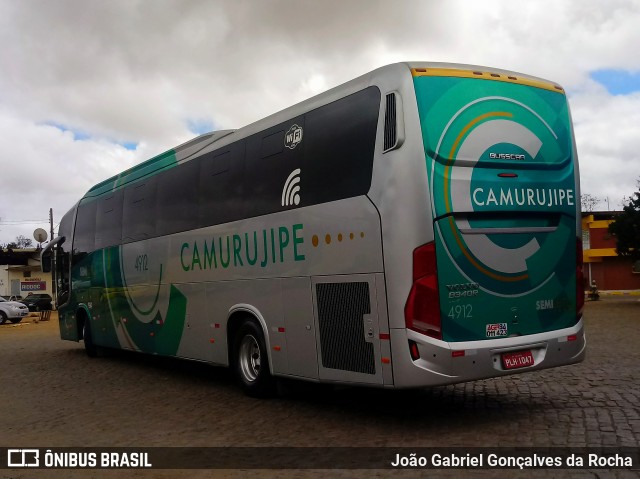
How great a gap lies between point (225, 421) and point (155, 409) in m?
1.51

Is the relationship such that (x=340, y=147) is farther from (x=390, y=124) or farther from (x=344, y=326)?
(x=344, y=326)

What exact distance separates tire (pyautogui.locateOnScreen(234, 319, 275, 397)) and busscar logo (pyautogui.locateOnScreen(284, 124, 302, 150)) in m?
2.51

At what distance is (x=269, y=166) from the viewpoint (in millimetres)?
9430

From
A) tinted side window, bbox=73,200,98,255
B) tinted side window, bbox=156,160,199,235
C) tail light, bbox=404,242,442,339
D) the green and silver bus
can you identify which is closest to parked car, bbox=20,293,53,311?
tinted side window, bbox=73,200,98,255

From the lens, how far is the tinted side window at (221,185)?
10.2m

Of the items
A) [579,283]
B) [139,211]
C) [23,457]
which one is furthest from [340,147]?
[139,211]

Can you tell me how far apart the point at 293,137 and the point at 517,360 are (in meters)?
3.81

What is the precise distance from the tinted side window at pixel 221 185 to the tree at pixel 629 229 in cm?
2643

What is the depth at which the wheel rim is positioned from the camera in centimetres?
991

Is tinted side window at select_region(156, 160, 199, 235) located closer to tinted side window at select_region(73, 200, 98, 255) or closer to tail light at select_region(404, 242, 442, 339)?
tinted side window at select_region(73, 200, 98, 255)

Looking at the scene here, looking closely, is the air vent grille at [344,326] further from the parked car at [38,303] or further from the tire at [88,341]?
the parked car at [38,303]

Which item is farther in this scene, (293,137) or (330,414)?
(293,137)

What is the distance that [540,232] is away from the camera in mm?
7723

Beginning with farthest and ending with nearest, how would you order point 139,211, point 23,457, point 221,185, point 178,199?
1. point 139,211
2. point 178,199
3. point 221,185
4. point 23,457
